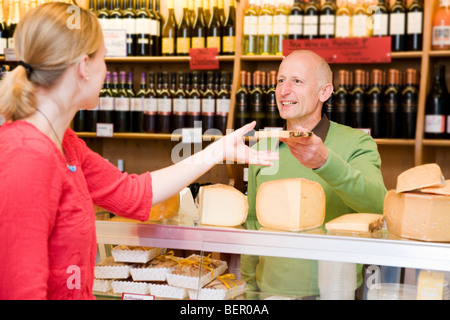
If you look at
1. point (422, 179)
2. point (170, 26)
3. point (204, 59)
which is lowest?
point (422, 179)

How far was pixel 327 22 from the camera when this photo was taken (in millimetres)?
2842

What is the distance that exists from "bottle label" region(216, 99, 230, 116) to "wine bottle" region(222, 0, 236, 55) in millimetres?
281

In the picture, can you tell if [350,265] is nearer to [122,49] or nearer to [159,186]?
[159,186]

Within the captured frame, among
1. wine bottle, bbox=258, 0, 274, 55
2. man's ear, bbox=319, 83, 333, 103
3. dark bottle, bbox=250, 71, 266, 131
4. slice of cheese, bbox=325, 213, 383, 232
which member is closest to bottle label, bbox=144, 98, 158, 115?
dark bottle, bbox=250, 71, 266, 131

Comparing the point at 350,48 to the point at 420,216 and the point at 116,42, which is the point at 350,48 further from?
the point at 420,216

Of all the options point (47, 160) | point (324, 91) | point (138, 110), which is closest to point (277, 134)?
point (47, 160)

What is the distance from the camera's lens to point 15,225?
89cm

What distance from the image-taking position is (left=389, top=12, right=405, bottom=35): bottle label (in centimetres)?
276

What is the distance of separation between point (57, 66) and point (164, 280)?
64 centimetres

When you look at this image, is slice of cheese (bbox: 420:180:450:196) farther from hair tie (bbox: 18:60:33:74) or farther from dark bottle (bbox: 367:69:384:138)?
dark bottle (bbox: 367:69:384:138)

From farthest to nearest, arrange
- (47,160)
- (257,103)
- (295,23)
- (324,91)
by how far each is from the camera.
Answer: (257,103), (295,23), (324,91), (47,160)

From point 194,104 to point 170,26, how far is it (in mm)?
572

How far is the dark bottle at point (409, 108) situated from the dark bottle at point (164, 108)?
4.34ft

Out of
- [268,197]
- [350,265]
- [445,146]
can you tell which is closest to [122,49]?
[445,146]
